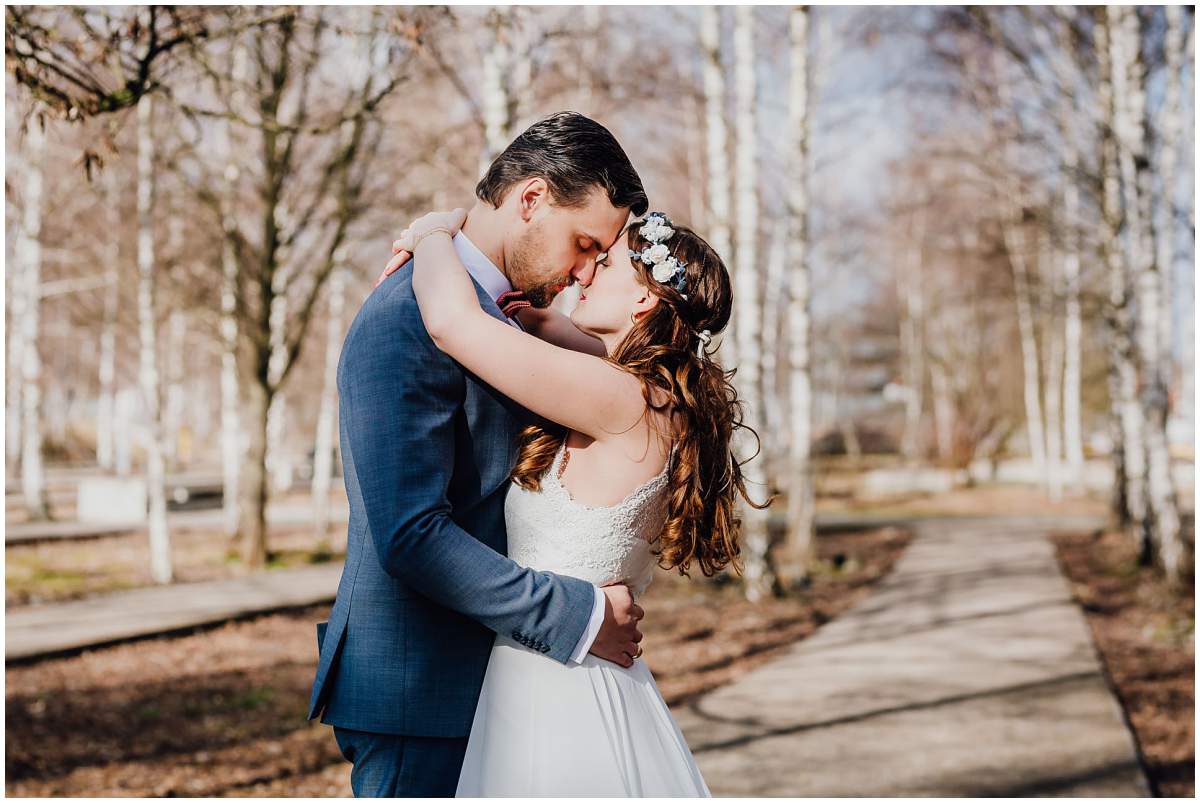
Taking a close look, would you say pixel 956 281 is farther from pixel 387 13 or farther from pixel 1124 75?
pixel 387 13

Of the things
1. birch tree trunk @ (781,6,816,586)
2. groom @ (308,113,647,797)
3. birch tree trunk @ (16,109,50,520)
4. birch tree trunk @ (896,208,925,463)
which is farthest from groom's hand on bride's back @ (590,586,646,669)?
birch tree trunk @ (896,208,925,463)

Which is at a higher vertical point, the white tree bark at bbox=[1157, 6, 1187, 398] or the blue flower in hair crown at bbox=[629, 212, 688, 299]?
the white tree bark at bbox=[1157, 6, 1187, 398]

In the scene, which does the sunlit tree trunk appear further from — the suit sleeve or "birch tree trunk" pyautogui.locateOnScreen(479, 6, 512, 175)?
the suit sleeve

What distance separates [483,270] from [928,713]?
218 inches

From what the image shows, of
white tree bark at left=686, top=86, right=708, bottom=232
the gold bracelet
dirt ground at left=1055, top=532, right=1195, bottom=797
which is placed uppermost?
white tree bark at left=686, top=86, right=708, bottom=232

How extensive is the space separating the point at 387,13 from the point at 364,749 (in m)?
3.91

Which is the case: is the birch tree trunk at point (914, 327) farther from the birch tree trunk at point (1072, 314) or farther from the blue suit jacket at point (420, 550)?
the blue suit jacket at point (420, 550)

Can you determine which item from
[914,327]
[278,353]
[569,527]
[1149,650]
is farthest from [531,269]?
[914,327]

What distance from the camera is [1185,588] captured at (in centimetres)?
1151

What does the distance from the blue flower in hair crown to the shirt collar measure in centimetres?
31

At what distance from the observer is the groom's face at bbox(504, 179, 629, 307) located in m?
2.58

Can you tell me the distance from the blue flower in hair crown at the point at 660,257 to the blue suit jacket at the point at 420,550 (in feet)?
1.34

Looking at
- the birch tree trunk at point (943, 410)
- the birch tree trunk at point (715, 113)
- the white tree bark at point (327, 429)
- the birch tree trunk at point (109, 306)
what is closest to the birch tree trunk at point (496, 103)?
the birch tree trunk at point (715, 113)

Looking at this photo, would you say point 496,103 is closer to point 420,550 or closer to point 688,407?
point 688,407
